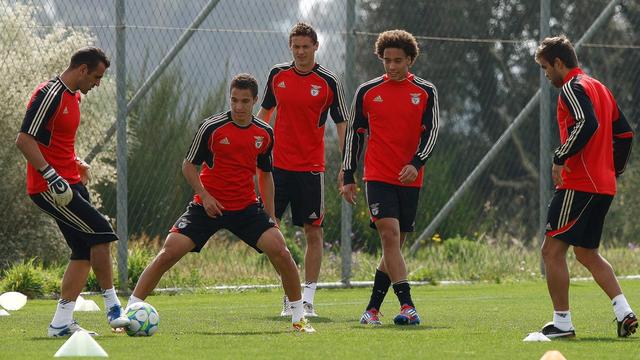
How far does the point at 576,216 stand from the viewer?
8555 mm

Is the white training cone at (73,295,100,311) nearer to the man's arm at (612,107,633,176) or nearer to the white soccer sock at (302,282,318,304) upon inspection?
the white soccer sock at (302,282,318,304)

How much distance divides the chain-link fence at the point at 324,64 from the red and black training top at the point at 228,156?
167 inches

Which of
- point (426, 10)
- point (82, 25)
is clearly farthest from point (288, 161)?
point (426, 10)

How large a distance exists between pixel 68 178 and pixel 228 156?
1.07 m

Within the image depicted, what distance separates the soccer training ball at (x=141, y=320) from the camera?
8.57 metres

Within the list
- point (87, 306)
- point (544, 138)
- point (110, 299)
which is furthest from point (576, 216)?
point (544, 138)

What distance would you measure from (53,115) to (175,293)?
4951 mm

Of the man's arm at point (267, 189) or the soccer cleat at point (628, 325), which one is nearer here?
the soccer cleat at point (628, 325)

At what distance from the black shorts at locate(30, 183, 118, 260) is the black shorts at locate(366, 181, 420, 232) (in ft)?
6.46

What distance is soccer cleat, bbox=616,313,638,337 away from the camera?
850 cm

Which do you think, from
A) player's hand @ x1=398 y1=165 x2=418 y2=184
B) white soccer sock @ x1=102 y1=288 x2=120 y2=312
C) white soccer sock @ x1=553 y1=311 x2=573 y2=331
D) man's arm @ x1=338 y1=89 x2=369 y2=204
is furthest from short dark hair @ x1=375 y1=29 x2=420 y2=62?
white soccer sock @ x1=102 y1=288 x2=120 y2=312

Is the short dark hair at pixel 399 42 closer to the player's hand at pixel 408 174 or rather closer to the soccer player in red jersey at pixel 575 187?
the player's hand at pixel 408 174

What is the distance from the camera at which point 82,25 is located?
13.3m

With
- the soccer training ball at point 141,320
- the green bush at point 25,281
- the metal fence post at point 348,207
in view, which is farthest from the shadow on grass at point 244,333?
the metal fence post at point 348,207
